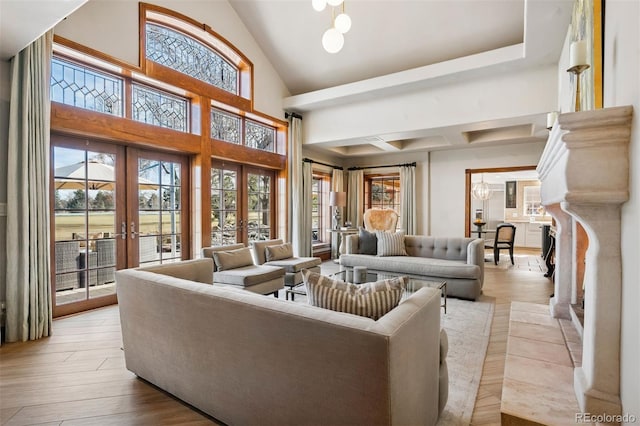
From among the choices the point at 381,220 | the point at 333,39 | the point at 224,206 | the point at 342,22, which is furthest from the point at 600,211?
the point at 381,220

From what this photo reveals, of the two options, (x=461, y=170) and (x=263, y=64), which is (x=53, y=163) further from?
(x=461, y=170)

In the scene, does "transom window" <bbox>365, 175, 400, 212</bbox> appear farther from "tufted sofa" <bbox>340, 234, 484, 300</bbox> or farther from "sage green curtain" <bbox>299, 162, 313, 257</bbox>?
"tufted sofa" <bbox>340, 234, 484, 300</bbox>

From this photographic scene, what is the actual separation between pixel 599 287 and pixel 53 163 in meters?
4.69

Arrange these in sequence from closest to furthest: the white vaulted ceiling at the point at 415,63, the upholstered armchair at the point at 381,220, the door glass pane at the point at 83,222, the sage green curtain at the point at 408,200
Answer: the door glass pane at the point at 83,222 → the white vaulted ceiling at the point at 415,63 → the upholstered armchair at the point at 381,220 → the sage green curtain at the point at 408,200

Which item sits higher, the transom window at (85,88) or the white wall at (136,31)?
the white wall at (136,31)

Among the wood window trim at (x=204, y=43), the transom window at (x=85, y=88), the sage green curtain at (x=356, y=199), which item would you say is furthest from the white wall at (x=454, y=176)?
the transom window at (x=85, y=88)

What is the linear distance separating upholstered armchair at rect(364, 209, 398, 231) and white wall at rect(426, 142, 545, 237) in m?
1.07

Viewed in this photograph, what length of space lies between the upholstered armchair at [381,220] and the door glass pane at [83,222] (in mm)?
4967

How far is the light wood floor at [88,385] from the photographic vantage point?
1.81 m

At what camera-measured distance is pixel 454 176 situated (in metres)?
7.20


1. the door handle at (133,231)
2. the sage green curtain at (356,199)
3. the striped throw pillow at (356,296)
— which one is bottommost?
the striped throw pillow at (356,296)

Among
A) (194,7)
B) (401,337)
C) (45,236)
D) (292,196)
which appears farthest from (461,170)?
(45,236)

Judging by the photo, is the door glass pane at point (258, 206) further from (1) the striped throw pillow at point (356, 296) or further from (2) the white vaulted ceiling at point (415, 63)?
(1) the striped throw pillow at point (356, 296)

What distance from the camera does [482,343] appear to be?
2809 mm
